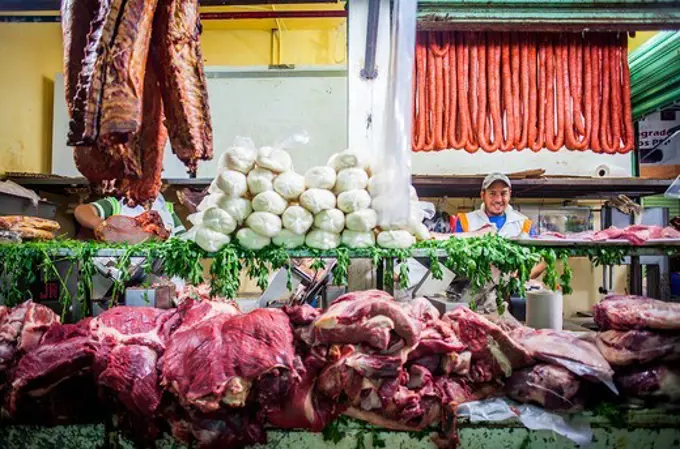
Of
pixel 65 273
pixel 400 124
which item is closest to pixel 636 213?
Answer: pixel 400 124

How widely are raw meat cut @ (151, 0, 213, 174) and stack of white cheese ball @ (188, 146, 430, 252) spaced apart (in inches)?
12.7

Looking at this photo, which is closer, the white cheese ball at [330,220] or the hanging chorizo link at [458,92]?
the white cheese ball at [330,220]

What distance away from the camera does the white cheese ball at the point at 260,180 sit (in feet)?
8.58

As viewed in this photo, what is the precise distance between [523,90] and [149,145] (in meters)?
3.28

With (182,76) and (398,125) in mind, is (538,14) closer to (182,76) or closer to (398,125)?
(398,125)

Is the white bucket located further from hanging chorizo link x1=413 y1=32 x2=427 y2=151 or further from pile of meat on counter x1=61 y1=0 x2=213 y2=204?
pile of meat on counter x1=61 y1=0 x2=213 y2=204

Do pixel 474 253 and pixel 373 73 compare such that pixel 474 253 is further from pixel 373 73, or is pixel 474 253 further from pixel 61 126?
pixel 61 126

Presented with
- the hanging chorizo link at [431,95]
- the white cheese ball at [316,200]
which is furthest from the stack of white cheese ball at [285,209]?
the hanging chorizo link at [431,95]

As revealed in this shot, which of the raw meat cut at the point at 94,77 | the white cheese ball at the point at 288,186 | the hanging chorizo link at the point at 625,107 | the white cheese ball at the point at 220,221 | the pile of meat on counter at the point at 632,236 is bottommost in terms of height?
the pile of meat on counter at the point at 632,236

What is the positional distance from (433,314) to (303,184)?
1.13m

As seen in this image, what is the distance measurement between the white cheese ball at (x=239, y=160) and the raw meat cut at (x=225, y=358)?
874mm

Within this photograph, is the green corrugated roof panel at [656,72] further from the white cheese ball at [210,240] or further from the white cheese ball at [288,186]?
the white cheese ball at [210,240]

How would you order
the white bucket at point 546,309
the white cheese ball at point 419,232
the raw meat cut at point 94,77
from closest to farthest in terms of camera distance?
the raw meat cut at point 94,77, the white cheese ball at point 419,232, the white bucket at point 546,309

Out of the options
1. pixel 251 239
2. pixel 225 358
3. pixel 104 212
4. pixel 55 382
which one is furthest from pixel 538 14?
pixel 104 212
